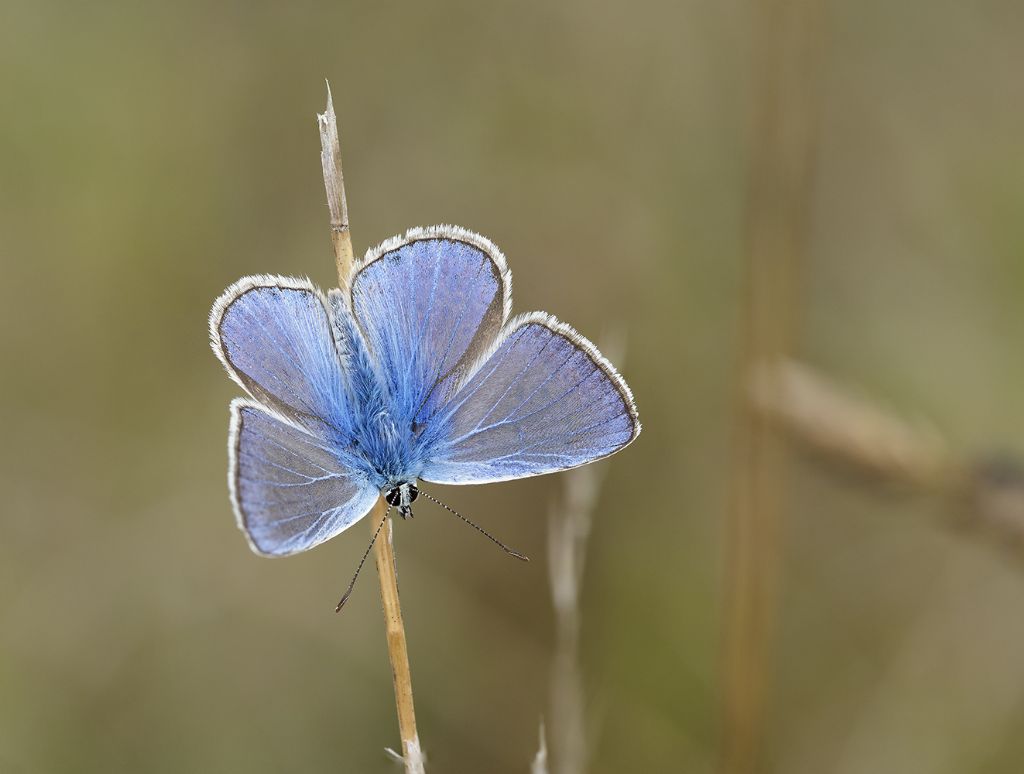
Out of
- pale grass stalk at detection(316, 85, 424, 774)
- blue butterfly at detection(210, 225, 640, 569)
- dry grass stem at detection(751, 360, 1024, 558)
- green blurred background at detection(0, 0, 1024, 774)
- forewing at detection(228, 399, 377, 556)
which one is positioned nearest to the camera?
pale grass stalk at detection(316, 85, 424, 774)

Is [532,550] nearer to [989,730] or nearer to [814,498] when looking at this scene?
[814,498]

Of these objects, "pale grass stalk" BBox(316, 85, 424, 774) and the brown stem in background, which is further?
the brown stem in background

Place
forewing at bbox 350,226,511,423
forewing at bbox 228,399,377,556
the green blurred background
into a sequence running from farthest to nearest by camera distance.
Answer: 1. the green blurred background
2. forewing at bbox 350,226,511,423
3. forewing at bbox 228,399,377,556

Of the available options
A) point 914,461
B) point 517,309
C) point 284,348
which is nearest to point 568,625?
point 914,461

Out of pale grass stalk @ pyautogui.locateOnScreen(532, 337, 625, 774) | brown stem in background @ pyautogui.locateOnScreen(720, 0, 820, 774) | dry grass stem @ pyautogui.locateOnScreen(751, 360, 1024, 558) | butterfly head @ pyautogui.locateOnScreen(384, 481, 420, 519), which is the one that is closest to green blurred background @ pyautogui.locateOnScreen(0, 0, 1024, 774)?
brown stem in background @ pyautogui.locateOnScreen(720, 0, 820, 774)

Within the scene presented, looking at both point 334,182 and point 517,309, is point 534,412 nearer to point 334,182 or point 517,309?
point 334,182

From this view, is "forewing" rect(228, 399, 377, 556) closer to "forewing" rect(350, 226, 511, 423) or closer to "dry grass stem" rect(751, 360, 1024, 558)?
"forewing" rect(350, 226, 511, 423)

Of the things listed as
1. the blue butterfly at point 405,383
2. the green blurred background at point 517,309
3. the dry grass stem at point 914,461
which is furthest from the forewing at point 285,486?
the green blurred background at point 517,309
